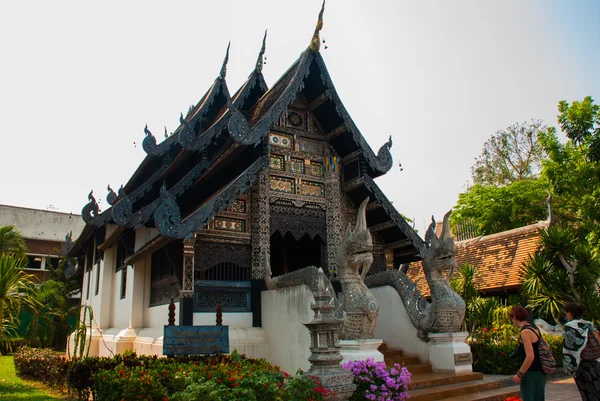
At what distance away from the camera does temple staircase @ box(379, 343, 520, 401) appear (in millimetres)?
7426

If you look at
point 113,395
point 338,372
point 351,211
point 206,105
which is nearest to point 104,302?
point 206,105

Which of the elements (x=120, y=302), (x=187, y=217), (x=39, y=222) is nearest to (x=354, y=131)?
(x=187, y=217)

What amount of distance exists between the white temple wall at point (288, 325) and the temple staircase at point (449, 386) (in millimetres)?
1671

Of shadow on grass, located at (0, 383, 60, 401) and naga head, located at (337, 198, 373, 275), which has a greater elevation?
naga head, located at (337, 198, 373, 275)

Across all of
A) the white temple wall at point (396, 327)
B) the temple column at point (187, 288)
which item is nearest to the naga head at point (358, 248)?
the white temple wall at point (396, 327)

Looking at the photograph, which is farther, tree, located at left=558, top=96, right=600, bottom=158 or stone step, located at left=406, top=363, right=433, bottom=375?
tree, located at left=558, top=96, right=600, bottom=158

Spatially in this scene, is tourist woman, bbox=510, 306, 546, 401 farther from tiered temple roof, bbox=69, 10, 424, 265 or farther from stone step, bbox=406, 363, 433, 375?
tiered temple roof, bbox=69, 10, 424, 265

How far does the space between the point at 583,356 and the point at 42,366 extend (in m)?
10.9

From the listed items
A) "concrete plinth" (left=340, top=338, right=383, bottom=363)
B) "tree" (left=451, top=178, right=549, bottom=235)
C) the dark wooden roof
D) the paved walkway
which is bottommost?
the paved walkway

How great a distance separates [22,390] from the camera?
9914 millimetres

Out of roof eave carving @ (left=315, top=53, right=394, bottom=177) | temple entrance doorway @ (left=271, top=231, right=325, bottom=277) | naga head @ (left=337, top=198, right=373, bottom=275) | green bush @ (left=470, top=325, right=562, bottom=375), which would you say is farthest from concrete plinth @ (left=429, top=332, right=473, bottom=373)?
temple entrance doorway @ (left=271, top=231, right=325, bottom=277)

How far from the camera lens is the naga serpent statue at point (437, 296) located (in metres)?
8.68

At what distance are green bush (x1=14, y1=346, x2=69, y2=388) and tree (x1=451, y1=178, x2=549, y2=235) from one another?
21801mm

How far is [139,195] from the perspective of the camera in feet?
38.8
